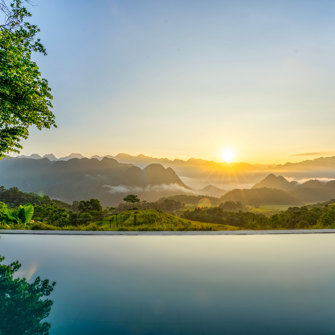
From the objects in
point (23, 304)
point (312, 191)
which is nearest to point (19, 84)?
point (23, 304)

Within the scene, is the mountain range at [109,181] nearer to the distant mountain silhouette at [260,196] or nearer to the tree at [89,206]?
the distant mountain silhouette at [260,196]

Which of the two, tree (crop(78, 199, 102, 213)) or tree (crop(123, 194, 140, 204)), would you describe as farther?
tree (crop(123, 194, 140, 204))

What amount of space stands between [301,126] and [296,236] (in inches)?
356

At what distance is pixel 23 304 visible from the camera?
13.9 ft

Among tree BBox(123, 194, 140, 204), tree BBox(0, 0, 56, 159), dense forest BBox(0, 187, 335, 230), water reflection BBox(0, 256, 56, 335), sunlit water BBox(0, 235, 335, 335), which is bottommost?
sunlit water BBox(0, 235, 335, 335)

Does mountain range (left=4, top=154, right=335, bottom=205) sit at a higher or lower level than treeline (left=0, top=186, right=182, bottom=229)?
higher

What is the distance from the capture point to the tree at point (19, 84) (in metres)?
7.66

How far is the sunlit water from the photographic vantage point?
3.67 metres

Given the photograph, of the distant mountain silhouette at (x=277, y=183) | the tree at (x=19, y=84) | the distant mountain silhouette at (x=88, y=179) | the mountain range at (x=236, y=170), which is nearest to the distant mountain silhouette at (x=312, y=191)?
the distant mountain silhouette at (x=277, y=183)

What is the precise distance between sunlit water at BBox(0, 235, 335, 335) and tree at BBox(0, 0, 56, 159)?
166 inches

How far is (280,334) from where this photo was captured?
3379 millimetres

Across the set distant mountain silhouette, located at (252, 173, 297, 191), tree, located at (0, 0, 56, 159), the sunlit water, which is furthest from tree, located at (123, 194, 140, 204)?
distant mountain silhouette, located at (252, 173, 297, 191)

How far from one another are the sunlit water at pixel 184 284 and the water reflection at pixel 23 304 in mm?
175

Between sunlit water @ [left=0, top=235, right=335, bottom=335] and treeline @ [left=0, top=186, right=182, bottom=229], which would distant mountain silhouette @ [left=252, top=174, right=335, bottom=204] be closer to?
treeline @ [left=0, top=186, right=182, bottom=229]
